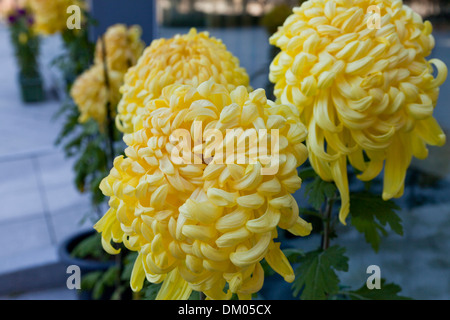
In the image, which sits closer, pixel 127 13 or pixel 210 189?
pixel 210 189

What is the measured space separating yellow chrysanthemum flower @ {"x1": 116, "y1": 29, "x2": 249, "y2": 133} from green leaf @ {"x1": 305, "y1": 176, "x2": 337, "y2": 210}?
18 centimetres

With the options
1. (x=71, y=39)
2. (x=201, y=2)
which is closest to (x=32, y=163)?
(x=71, y=39)

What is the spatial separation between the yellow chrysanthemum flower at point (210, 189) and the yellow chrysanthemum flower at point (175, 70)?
0.12 meters

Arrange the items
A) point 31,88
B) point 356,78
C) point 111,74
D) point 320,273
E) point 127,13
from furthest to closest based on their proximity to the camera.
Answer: point 31,88 → point 127,13 → point 111,74 → point 320,273 → point 356,78

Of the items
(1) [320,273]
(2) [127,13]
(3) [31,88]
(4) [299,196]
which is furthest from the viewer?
(3) [31,88]

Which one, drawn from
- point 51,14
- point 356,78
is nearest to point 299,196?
point 356,78

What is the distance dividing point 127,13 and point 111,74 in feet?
1.53

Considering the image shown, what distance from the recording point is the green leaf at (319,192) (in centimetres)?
62

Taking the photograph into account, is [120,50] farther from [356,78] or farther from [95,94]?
[356,78]

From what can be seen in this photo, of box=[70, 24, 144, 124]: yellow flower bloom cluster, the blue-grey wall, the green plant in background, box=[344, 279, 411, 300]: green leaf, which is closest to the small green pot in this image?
the green plant in background

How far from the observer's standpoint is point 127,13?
158 centimetres

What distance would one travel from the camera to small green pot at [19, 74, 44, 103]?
5504 millimetres

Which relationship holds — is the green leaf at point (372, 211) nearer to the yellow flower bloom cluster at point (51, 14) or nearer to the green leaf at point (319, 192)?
the green leaf at point (319, 192)

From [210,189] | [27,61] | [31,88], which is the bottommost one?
[31,88]
